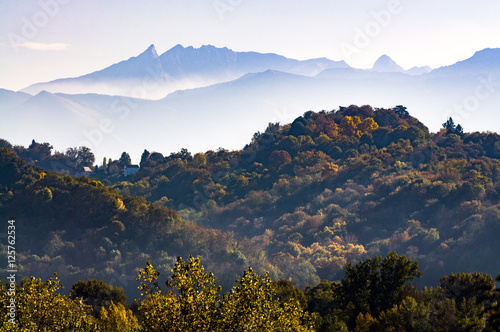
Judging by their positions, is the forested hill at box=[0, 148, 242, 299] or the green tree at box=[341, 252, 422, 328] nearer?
the green tree at box=[341, 252, 422, 328]

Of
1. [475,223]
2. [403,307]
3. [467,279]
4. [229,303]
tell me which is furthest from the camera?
[475,223]

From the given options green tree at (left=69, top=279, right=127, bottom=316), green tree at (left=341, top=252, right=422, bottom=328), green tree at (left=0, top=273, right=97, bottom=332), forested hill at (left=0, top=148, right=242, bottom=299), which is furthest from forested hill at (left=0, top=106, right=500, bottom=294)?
green tree at (left=0, top=273, right=97, bottom=332)

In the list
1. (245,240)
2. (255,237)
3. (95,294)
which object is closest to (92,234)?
(245,240)

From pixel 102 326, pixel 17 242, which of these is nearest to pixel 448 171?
pixel 17 242

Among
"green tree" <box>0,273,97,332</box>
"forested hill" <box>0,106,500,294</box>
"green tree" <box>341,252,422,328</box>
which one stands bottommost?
"forested hill" <box>0,106,500,294</box>

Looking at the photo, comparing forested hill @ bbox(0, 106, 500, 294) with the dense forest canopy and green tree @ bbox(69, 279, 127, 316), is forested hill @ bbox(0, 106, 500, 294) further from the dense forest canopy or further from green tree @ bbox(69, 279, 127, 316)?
green tree @ bbox(69, 279, 127, 316)

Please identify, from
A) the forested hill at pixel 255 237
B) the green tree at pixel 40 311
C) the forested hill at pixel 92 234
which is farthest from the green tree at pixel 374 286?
the forested hill at pixel 92 234

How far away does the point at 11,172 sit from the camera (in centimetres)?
18462

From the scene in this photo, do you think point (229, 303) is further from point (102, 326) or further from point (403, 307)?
point (403, 307)

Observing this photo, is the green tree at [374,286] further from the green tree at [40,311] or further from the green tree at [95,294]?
the green tree at [40,311]

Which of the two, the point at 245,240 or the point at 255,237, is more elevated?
the point at 245,240

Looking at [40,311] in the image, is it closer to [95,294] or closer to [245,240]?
[95,294]

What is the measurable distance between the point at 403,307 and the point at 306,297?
21446mm

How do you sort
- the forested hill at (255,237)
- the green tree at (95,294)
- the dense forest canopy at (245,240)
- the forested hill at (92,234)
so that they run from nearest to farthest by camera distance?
the green tree at (95,294)
the dense forest canopy at (245,240)
the forested hill at (255,237)
the forested hill at (92,234)
